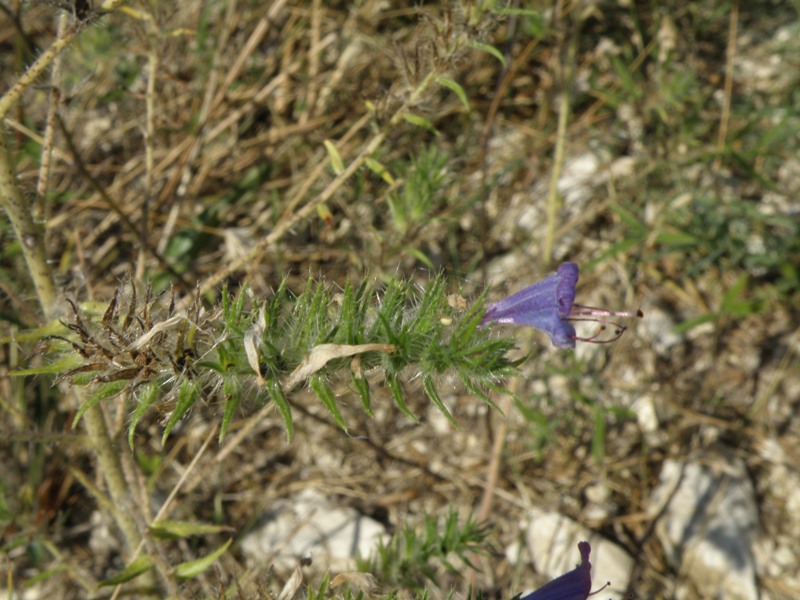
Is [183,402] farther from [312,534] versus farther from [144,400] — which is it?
[312,534]

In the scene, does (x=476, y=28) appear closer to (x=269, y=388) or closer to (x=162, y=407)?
(x=269, y=388)

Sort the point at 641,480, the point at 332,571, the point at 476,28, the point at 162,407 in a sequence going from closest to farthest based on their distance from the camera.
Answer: the point at 162,407
the point at 476,28
the point at 332,571
the point at 641,480

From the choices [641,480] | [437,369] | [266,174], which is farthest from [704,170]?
[437,369]

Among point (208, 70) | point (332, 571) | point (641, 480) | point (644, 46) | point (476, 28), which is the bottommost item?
point (641, 480)

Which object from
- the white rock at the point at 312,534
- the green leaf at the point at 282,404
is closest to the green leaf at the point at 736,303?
the white rock at the point at 312,534

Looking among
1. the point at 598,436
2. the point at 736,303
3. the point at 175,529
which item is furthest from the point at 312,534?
the point at 736,303

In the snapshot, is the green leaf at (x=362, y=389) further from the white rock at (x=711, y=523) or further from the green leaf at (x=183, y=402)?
the white rock at (x=711, y=523)

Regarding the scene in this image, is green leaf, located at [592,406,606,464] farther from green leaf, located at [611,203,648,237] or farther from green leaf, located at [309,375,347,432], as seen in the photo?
green leaf, located at [309,375,347,432]

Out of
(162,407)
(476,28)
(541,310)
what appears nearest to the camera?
(162,407)
